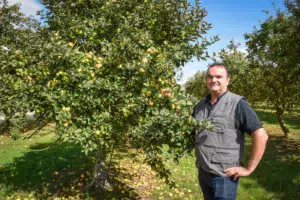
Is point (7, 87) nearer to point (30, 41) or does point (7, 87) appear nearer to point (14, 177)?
point (30, 41)

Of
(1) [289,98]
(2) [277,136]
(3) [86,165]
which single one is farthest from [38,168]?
(2) [277,136]

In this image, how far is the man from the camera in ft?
10.5

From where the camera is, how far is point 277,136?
599 inches

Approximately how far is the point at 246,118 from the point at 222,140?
0.43 metres

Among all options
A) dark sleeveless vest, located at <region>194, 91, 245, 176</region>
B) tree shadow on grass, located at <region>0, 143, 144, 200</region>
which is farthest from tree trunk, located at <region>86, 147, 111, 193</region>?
dark sleeveless vest, located at <region>194, 91, 245, 176</region>

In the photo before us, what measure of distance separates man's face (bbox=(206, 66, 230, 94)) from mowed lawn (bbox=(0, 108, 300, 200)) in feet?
8.21

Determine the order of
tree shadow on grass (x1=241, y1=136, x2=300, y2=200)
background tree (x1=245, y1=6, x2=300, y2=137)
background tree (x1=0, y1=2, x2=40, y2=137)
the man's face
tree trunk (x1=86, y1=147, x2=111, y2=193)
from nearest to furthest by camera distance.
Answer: the man's face
background tree (x1=0, y1=2, x2=40, y2=137)
tree trunk (x1=86, y1=147, x2=111, y2=193)
tree shadow on grass (x1=241, y1=136, x2=300, y2=200)
background tree (x1=245, y1=6, x2=300, y2=137)

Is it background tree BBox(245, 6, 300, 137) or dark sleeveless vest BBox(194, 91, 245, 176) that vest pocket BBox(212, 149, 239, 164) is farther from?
background tree BBox(245, 6, 300, 137)

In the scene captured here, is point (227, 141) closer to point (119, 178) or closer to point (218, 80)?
point (218, 80)

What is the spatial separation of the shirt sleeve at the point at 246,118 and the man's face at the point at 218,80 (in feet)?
1.17

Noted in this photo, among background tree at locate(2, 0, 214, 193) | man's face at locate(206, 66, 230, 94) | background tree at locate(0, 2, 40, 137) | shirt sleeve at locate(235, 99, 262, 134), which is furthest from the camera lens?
background tree at locate(0, 2, 40, 137)

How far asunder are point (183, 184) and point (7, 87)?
5232 mm

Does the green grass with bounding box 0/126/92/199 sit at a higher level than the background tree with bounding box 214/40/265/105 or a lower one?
lower

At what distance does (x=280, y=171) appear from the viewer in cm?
861
